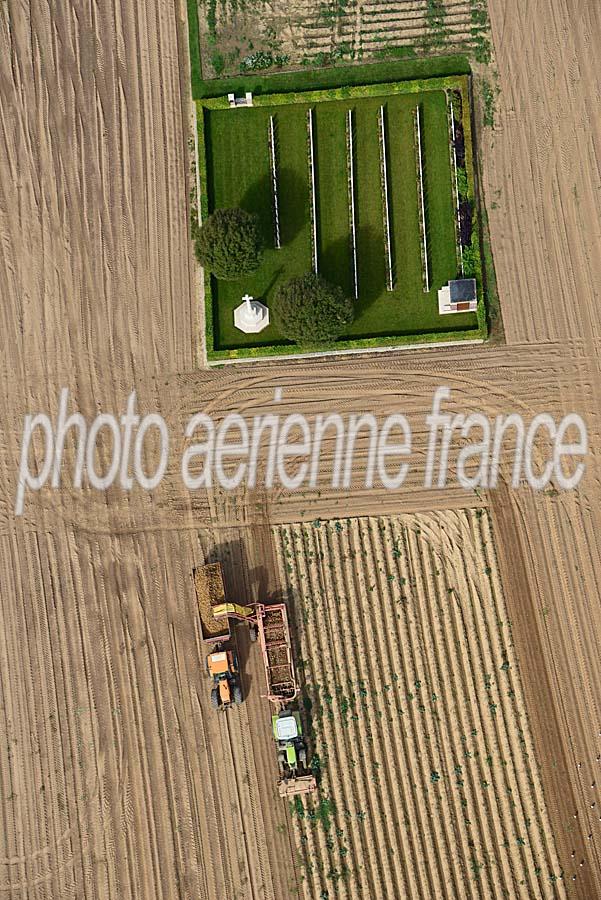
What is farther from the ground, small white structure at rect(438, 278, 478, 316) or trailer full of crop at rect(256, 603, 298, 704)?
small white structure at rect(438, 278, 478, 316)

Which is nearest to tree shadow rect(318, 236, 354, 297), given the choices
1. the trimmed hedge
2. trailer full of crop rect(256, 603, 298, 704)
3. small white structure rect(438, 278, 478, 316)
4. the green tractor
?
small white structure rect(438, 278, 478, 316)

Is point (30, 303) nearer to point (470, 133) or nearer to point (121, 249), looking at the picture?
point (121, 249)

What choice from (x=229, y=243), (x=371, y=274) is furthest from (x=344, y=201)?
(x=229, y=243)

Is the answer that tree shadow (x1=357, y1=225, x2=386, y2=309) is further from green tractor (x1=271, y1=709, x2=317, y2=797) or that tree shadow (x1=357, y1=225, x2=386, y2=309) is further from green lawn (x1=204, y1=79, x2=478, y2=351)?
green tractor (x1=271, y1=709, x2=317, y2=797)

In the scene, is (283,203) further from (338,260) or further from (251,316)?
(251,316)

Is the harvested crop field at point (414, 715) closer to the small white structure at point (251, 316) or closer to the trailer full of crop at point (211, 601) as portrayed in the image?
the trailer full of crop at point (211, 601)

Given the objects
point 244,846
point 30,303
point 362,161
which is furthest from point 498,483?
point 30,303

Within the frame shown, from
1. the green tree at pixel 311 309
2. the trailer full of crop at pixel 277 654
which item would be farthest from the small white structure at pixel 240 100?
the trailer full of crop at pixel 277 654
